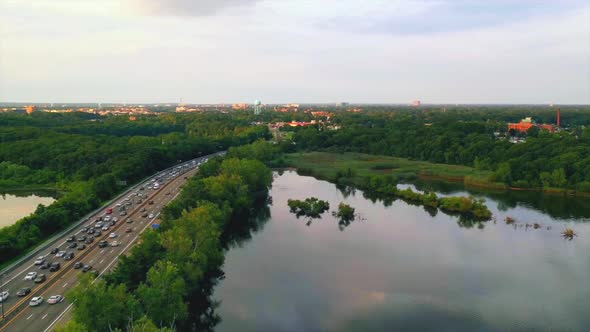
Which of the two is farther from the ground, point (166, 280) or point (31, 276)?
point (166, 280)

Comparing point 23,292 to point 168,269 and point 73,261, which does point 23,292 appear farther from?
point 168,269

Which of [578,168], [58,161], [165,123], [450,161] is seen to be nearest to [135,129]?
[165,123]

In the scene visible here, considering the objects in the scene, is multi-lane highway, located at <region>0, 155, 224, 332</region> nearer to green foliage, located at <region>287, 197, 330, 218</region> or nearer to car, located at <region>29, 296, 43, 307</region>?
car, located at <region>29, 296, 43, 307</region>

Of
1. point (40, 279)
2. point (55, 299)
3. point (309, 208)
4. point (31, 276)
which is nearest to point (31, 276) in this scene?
point (31, 276)

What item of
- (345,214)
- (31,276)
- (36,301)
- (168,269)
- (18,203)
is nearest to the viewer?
(168,269)

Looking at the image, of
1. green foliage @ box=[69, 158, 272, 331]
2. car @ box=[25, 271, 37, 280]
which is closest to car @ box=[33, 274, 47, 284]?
car @ box=[25, 271, 37, 280]

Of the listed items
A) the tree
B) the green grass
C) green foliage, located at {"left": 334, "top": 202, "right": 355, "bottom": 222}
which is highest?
the tree

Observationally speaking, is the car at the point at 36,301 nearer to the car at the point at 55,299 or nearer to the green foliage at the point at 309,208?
the car at the point at 55,299
